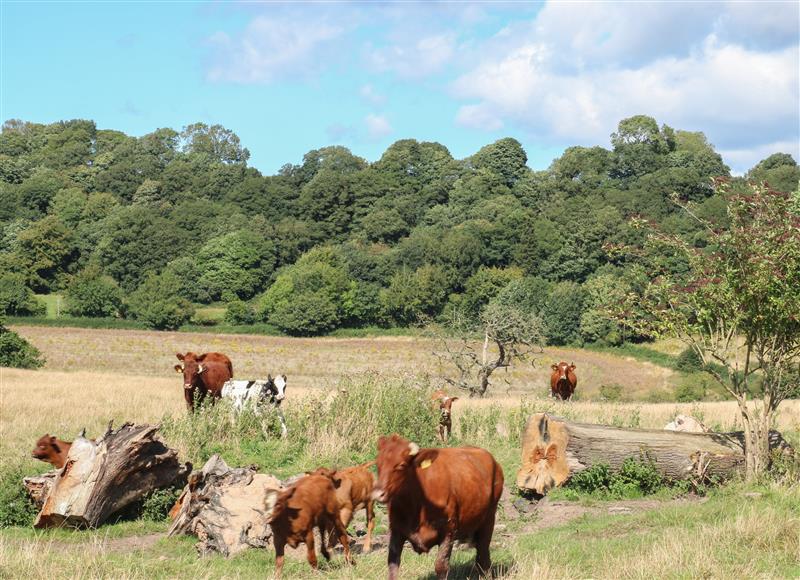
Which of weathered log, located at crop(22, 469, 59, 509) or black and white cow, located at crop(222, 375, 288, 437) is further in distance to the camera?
black and white cow, located at crop(222, 375, 288, 437)

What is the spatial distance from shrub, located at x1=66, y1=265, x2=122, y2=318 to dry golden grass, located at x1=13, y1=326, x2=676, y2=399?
1041cm

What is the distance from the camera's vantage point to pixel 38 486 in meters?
13.0

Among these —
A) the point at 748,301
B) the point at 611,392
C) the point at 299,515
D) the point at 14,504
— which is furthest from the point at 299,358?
the point at 299,515

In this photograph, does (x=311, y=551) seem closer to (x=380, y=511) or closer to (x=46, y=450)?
(x=380, y=511)

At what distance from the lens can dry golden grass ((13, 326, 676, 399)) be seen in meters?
54.0

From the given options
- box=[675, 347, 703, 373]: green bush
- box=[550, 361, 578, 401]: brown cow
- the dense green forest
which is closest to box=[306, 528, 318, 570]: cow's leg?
box=[550, 361, 578, 401]: brown cow

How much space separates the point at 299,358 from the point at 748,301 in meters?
51.5

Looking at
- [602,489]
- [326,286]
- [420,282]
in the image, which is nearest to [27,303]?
[326,286]

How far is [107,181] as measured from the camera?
431 ft

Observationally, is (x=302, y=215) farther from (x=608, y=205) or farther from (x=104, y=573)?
(x=104, y=573)

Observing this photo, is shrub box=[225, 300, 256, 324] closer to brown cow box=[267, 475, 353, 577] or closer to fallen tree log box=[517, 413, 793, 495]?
fallen tree log box=[517, 413, 793, 495]

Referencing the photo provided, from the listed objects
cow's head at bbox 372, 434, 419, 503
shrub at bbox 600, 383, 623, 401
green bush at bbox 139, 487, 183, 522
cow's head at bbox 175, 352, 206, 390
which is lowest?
shrub at bbox 600, 383, 623, 401

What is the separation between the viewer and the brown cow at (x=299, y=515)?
31.5 feet

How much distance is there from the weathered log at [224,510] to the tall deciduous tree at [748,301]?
7681 mm
